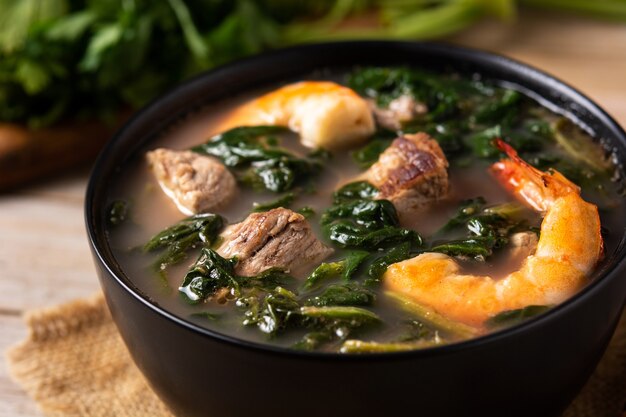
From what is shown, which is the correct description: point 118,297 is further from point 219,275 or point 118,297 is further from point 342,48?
point 342,48

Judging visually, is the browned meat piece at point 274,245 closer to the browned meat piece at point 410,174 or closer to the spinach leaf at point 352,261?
the spinach leaf at point 352,261

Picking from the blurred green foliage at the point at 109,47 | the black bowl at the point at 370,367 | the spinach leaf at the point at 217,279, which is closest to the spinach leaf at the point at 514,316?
the black bowl at the point at 370,367

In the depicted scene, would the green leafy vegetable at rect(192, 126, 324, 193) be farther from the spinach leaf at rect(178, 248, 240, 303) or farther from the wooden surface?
the wooden surface

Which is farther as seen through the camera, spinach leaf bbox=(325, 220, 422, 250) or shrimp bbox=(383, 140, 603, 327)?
spinach leaf bbox=(325, 220, 422, 250)

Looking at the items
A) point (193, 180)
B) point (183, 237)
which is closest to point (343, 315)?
point (183, 237)

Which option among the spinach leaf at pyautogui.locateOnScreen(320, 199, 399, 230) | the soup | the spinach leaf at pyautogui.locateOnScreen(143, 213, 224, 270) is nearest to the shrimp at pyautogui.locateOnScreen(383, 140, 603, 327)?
the soup

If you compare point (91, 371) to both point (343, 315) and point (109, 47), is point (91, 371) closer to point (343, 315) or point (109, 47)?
point (343, 315)
